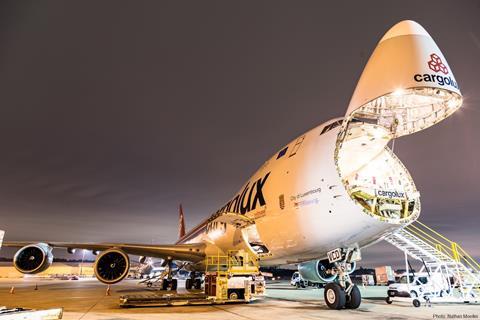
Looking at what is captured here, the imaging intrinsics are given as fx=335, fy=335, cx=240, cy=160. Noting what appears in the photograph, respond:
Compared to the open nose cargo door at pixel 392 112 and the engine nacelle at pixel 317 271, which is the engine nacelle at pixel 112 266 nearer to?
the engine nacelle at pixel 317 271

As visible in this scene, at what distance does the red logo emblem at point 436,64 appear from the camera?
6191mm

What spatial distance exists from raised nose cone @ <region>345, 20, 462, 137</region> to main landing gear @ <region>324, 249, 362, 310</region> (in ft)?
11.9

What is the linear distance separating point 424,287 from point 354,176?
4737 millimetres

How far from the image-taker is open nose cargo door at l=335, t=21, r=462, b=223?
6.19 meters

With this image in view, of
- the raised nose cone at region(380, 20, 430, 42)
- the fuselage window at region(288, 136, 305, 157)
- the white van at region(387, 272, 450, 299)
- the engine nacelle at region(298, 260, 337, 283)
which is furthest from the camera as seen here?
the engine nacelle at region(298, 260, 337, 283)

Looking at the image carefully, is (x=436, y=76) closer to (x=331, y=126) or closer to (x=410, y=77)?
(x=410, y=77)

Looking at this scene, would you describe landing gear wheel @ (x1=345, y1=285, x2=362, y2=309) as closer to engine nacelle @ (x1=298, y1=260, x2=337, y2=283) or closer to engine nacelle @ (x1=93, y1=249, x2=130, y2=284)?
engine nacelle @ (x1=298, y1=260, x2=337, y2=283)

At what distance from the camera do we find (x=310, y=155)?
27.3 feet

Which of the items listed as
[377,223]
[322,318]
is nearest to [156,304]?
[322,318]

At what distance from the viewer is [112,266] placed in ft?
44.5

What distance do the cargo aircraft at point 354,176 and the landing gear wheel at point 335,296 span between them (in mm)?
25

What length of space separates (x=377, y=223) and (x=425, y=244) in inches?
244

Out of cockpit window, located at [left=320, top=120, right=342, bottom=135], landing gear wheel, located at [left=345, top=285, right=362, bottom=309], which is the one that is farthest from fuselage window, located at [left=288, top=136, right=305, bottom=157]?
landing gear wheel, located at [left=345, top=285, right=362, bottom=309]

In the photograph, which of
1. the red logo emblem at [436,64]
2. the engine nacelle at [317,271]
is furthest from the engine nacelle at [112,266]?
the red logo emblem at [436,64]
